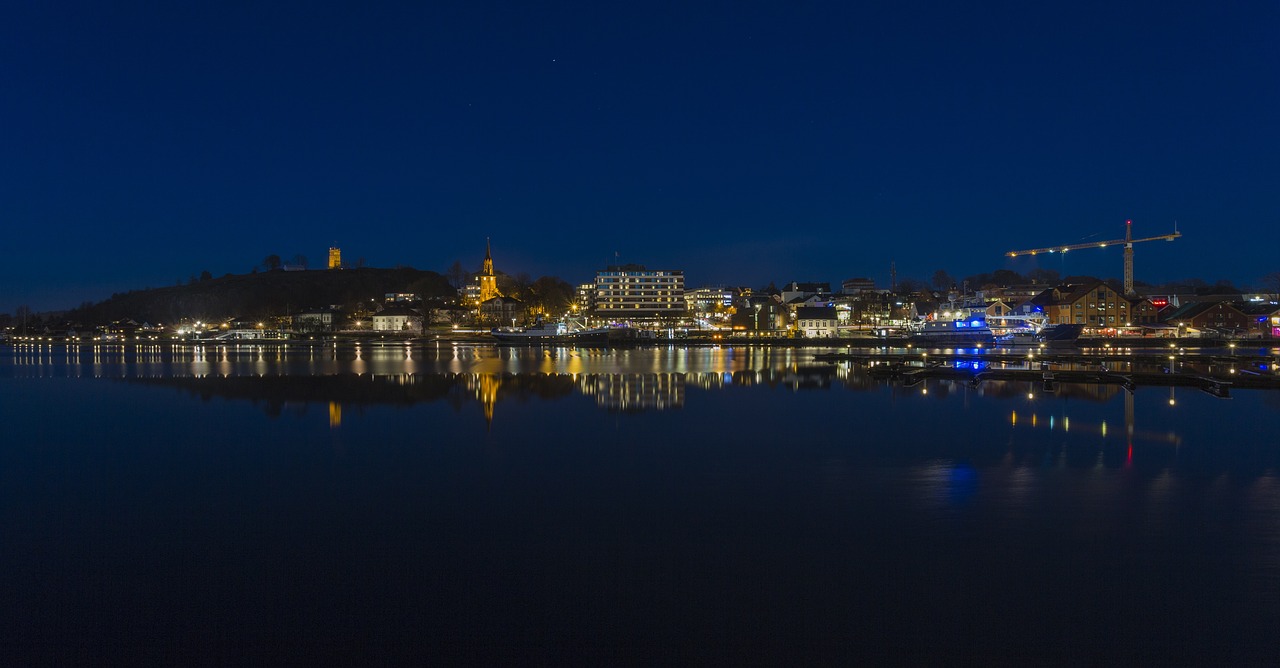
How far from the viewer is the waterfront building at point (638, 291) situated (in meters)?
78.2

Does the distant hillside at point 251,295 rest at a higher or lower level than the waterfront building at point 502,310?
higher

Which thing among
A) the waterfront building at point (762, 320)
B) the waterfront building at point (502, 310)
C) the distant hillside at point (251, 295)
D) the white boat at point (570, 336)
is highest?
the distant hillside at point (251, 295)

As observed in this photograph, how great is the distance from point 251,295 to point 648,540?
4240 inches

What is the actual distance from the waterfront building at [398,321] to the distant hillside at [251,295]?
1794 centimetres

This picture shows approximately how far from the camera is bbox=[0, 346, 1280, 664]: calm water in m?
4.01

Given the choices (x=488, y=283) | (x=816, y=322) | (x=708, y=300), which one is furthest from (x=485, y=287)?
(x=816, y=322)

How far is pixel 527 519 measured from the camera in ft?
20.2

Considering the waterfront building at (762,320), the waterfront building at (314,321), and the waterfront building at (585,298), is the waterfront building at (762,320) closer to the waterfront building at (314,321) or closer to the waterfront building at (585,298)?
the waterfront building at (585,298)

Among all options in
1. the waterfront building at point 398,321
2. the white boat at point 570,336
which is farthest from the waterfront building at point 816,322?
the waterfront building at point 398,321

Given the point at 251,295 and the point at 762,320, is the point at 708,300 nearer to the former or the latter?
the point at 762,320

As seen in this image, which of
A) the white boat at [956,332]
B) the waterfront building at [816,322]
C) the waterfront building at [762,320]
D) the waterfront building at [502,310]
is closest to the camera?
the white boat at [956,332]

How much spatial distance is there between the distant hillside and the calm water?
87.9 meters

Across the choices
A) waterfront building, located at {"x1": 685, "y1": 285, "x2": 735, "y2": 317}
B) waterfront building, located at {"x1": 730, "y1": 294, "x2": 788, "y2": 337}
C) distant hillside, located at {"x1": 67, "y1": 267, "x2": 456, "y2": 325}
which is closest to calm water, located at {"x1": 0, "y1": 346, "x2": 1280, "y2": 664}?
waterfront building, located at {"x1": 730, "y1": 294, "x2": 788, "y2": 337}

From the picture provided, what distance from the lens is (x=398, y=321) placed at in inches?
2921
